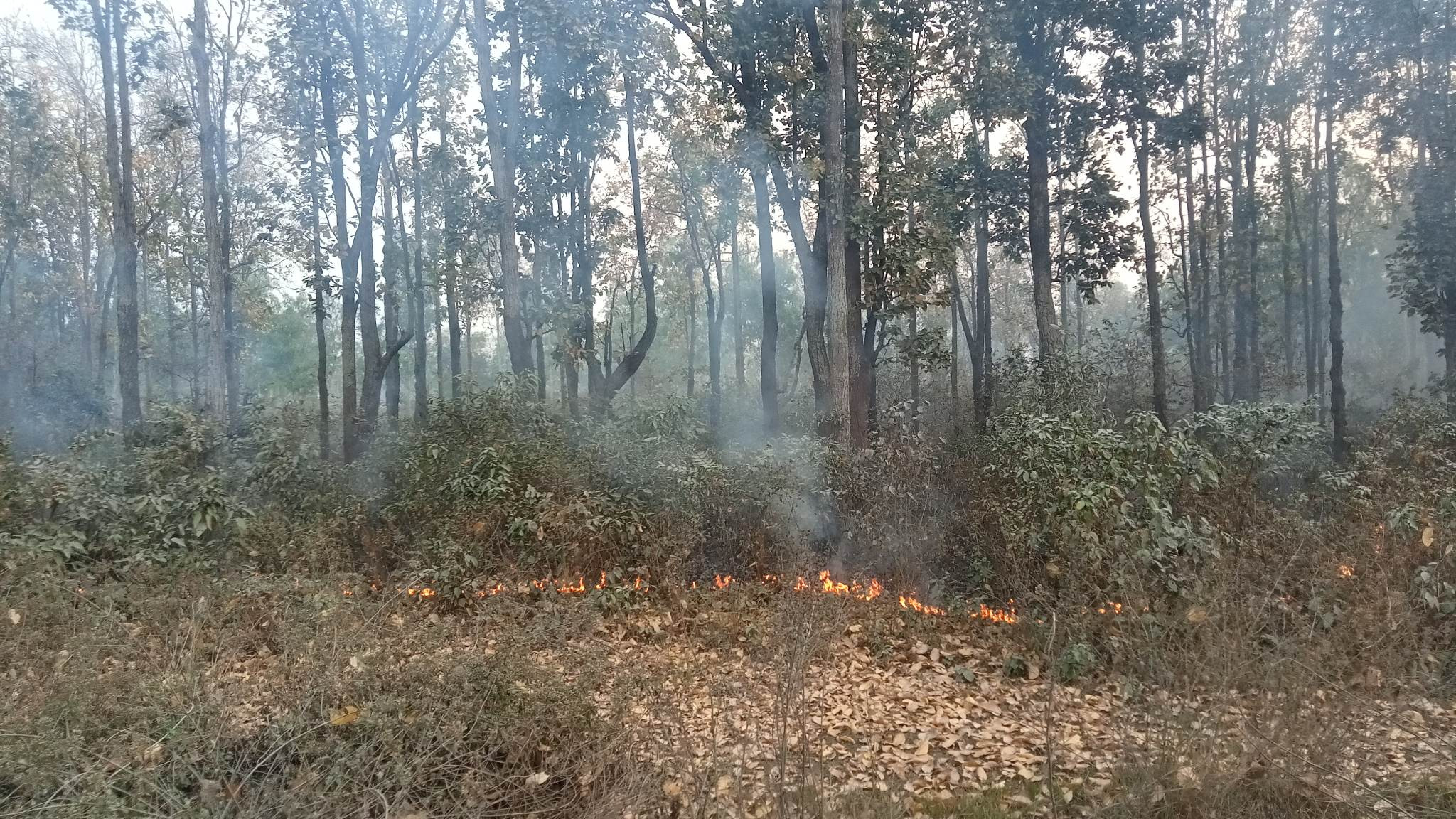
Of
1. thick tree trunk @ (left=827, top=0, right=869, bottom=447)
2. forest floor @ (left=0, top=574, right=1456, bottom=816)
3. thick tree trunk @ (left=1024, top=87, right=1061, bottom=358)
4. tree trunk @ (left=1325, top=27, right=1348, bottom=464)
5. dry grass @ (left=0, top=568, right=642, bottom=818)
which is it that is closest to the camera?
dry grass @ (left=0, top=568, right=642, bottom=818)

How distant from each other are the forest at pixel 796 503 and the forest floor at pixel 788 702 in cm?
4

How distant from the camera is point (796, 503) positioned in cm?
848

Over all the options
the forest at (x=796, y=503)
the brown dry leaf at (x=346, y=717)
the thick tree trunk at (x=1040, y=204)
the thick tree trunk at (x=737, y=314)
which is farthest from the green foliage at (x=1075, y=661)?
the thick tree trunk at (x=737, y=314)

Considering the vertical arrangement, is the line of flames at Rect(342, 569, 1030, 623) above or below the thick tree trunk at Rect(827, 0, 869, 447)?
below

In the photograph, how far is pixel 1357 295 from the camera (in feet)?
124

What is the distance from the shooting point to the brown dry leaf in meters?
4.20

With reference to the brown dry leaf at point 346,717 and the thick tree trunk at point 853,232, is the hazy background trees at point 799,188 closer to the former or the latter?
the thick tree trunk at point 853,232

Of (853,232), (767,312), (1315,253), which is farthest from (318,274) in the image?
(1315,253)

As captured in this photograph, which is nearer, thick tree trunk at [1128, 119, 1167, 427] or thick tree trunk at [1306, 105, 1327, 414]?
thick tree trunk at [1128, 119, 1167, 427]

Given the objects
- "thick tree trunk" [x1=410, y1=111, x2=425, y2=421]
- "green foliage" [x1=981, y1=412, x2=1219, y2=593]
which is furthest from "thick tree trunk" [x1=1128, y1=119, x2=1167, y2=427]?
"thick tree trunk" [x1=410, y1=111, x2=425, y2=421]

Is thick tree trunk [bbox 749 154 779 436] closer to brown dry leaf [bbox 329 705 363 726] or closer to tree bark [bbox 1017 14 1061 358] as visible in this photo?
tree bark [bbox 1017 14 1061 358]

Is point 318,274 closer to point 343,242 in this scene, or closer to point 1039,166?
point 343,242

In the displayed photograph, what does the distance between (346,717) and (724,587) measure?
397cm

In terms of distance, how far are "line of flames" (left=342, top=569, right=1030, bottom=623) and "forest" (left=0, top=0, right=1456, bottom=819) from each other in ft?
0.17
